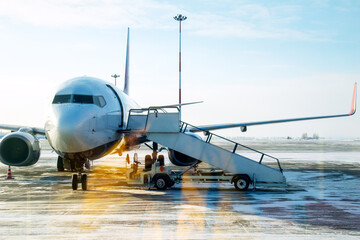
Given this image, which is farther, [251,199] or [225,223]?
[251,199]

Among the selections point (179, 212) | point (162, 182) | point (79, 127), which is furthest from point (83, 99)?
point (179, 212)

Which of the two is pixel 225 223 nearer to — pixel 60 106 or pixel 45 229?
pixel 45 229

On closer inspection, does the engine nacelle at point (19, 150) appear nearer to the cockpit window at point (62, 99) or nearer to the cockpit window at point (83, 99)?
the cockpit window at point (62, 99)

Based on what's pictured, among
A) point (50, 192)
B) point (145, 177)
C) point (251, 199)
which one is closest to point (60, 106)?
point (50, 192)

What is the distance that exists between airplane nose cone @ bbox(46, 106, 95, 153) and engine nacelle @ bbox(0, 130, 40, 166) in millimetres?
2631

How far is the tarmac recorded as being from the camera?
7.50m

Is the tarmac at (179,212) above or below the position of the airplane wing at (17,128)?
below

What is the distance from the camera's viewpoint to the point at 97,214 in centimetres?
937

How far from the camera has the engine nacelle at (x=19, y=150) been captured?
47.9ft

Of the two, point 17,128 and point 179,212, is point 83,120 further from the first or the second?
point 17,128

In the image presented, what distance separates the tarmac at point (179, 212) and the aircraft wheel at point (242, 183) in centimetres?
45

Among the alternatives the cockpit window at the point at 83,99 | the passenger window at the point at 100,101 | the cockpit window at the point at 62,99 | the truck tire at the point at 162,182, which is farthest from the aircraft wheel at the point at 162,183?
the cockpit window at the point at 62,99

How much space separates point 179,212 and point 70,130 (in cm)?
422

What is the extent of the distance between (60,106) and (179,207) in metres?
5.06
